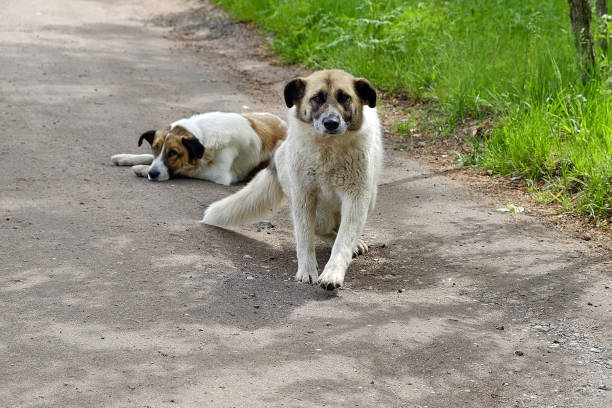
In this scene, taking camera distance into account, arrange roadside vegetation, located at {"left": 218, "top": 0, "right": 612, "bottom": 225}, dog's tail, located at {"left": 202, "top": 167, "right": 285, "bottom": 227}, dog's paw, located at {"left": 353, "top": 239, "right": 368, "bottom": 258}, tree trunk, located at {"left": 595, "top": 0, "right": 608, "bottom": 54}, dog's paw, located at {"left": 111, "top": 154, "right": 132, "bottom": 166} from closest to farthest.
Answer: dog's paw, located at {"left": 353, "top": 239, "right": 368, "bottom": 258}
dog's tail, located at {"left": 202, "top": 167, "right": 285, "bottom": 227}
roadside vegetation, located at {"left": 218, "top": 0, "right": 612, "bottom": 225}
dog's paw, located at {"left": 111, "top": 154, "right": 132, "bottom": 166}
tree trunk, located at {"left": 595, "top": 0, "right": 608, "bottom": 54}

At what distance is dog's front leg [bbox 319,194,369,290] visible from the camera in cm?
507

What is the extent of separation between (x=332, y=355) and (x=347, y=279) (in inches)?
52.3

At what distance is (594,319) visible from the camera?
15.9ft

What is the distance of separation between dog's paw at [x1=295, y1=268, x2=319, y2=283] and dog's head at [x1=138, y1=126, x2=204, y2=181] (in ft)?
8.04

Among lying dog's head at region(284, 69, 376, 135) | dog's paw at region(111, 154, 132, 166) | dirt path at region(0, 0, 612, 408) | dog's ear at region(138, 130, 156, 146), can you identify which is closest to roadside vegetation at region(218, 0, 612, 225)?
dirt path at region(0, 0, 612, 408)

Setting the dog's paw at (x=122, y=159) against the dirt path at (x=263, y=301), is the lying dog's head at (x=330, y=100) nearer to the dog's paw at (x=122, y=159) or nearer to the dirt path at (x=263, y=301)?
the dirt path at (x=263, y=301)

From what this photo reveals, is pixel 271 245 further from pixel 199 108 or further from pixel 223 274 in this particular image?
pixel 199 108

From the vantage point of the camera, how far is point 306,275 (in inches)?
211

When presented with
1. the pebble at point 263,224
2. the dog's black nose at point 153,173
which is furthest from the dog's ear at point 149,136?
the pebble at point 263,224

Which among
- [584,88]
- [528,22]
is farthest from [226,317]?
[528,22]

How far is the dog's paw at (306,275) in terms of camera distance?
535cm

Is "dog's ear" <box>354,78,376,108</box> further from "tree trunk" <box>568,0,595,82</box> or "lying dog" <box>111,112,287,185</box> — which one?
"tree trunk" <box>568,0,595,82</box>

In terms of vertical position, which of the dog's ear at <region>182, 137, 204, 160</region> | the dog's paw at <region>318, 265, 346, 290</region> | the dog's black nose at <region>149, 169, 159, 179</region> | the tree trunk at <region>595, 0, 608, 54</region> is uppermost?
the tree trunk at <region>595, 0, 608, 54</region>

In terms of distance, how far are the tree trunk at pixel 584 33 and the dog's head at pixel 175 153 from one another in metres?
3.68
